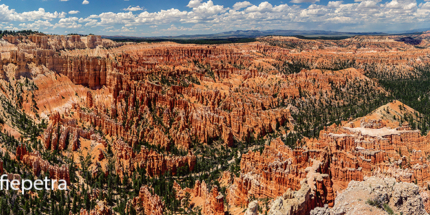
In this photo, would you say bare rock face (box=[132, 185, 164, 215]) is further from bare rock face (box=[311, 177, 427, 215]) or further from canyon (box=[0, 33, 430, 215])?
bare rock face (box=[311, 177, 427, 215])

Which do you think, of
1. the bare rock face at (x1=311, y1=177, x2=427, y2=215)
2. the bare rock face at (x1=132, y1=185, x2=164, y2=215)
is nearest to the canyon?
the bare rock face at (x1=311, y1=177, x2=427, y2=215)

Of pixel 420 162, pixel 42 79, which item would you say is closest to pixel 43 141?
pixel 42 79

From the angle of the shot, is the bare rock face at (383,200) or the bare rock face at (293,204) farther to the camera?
the bare rock face at (293,204)

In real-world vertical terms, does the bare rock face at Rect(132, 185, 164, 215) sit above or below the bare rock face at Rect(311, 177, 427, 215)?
below

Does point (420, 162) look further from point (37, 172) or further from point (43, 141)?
point (43, 141)

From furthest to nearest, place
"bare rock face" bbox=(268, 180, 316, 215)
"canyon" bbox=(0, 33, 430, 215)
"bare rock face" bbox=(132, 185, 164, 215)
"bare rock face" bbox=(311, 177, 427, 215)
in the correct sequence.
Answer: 1. "bare rock face" bbox=(132, 185, 164, 215)
2. "canyon" bbox=(0, 33, 430, 215)
3. "bare rock face" bbox=(268, 180, 316, 215)
4. "bare rock face" bbox=(311, 177, 427, 215)

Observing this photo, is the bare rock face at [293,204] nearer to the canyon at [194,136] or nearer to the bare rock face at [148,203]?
the canyon at [194,136]

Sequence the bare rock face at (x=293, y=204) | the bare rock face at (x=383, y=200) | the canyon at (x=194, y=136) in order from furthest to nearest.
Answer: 1. the canyon at (x=194, y=136)
2. the bare rock face at (x=293, y=204)
3. the bare rock face at (x=383, y=200)

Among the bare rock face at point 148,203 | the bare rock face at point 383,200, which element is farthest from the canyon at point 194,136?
the bare rock face at point 148,203
